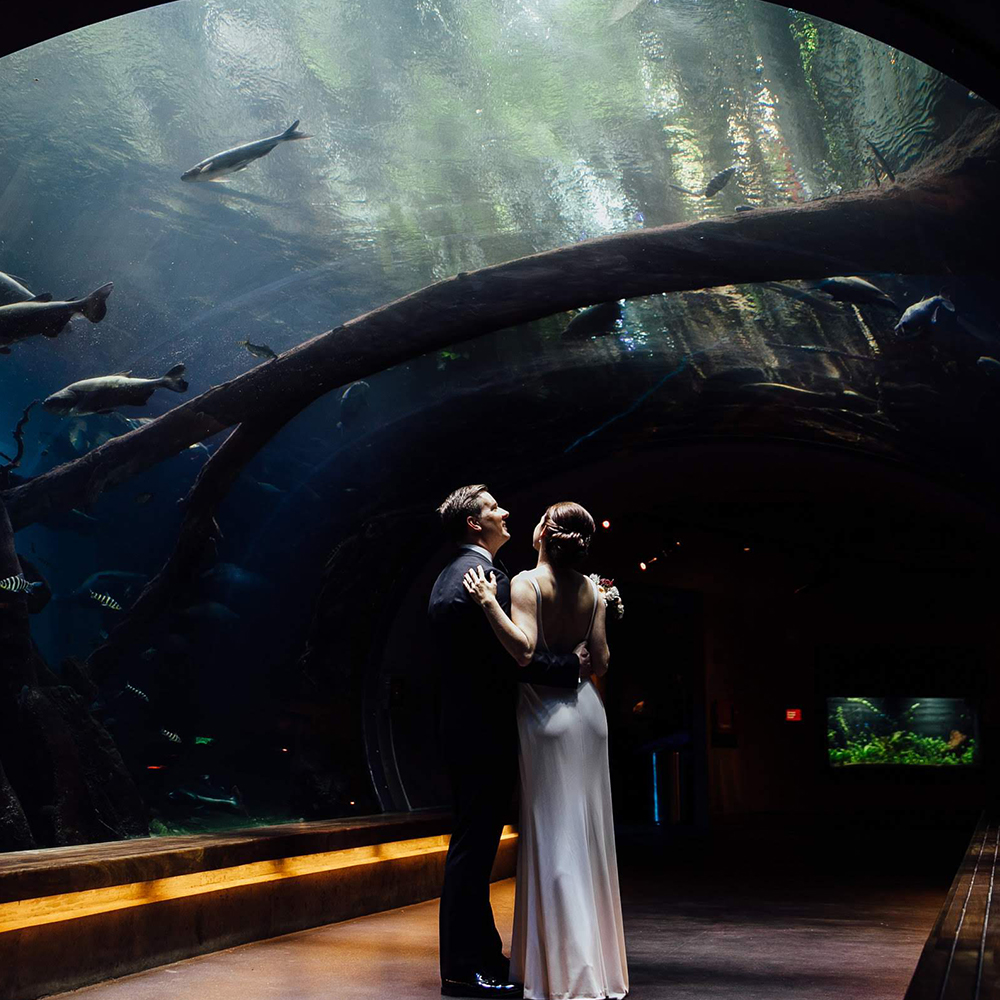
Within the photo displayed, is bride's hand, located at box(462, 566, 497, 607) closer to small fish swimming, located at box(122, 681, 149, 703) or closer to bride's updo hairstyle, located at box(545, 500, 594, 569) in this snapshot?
bride's updo hairstyle, located at box(545, 500, 594, 569)

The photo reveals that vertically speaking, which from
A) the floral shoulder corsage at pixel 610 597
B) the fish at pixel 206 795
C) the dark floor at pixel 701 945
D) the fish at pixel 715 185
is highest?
the fish at pixel 715 185

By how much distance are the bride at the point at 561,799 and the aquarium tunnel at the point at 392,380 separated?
760 mm

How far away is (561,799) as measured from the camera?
387 centimetres

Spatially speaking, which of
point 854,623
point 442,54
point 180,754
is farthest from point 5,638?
point 854,623

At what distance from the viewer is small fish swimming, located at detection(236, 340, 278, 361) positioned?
8.59 metres

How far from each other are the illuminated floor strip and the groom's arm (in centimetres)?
210

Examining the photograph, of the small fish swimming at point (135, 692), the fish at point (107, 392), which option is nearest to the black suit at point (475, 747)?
the fish at point (107, 392)

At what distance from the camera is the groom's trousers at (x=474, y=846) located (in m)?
3.98

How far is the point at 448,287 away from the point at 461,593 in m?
4.64

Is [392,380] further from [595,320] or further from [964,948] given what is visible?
[964,948]

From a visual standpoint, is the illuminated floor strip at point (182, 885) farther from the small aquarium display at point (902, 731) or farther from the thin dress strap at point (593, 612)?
the small aquarium display at point (902, 731)

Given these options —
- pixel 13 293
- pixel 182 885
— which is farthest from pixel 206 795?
pixel 182 885

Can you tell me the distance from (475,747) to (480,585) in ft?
2.00

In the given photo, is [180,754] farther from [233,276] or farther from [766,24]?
[766,24]
